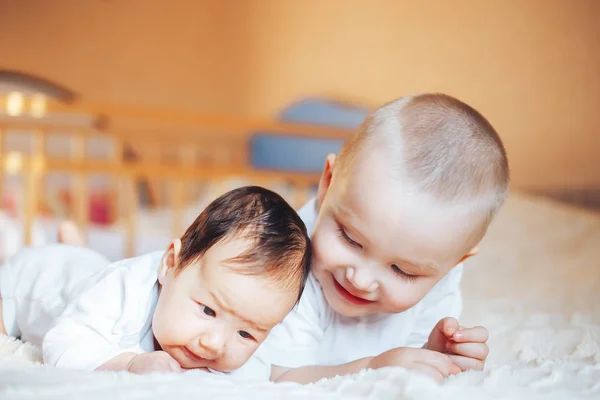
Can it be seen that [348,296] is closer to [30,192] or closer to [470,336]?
[470,336]

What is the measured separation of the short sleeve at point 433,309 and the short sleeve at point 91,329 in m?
0.42

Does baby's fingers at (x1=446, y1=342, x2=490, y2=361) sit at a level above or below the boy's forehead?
below

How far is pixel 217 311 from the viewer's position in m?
0.65

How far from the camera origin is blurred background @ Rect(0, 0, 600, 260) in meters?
2.11

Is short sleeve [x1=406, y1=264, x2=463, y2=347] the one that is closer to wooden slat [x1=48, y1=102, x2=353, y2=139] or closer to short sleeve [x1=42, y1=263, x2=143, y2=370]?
short sleeve [x1=42, y1=263, x2=143, y2=370]

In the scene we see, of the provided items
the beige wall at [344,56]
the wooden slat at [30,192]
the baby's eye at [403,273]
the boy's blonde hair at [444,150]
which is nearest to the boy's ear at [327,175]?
the boy's blonde hair at [444,150]

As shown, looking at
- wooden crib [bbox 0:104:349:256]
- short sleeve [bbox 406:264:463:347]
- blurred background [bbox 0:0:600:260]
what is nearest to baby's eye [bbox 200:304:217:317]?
short sleeve [bbox 406:264:463:347]

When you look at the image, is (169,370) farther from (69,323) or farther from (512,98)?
(512,98)

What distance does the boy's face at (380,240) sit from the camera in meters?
0.69

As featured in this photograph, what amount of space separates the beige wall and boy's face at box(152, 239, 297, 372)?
177 cm

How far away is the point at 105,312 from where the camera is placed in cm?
70

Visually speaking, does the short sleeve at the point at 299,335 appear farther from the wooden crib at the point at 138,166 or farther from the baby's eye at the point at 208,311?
the wooden crib at the point at 138,166

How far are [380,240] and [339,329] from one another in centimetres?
19

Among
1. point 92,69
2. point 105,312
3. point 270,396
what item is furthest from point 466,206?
point 92,69
